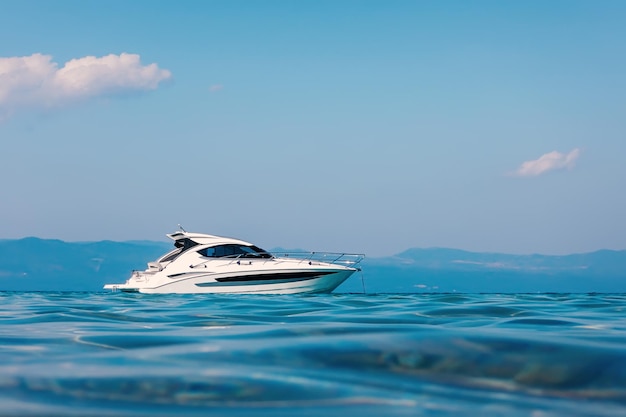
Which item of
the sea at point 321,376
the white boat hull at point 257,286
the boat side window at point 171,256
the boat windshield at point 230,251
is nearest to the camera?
the sea at point 321,376

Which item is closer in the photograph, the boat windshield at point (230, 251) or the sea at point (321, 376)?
the sea at point (321, 376)

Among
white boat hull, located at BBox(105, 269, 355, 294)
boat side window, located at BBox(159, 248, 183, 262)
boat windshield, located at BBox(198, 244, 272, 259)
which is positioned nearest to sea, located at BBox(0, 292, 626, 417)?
white boat hull, located at BBox(105, 269, 355, 294)

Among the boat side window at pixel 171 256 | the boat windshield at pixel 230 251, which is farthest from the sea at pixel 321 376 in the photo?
the boat side window at pixel 171 256

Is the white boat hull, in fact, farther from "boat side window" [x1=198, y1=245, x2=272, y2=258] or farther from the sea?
the sea

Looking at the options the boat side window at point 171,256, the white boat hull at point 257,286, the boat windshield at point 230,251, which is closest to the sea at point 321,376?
the white boat hull at point 257,286

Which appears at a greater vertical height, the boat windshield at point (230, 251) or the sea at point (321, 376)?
the boat windshield at point (230, 251)

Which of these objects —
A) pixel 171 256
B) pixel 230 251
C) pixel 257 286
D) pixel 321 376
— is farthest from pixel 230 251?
pixel 321 376

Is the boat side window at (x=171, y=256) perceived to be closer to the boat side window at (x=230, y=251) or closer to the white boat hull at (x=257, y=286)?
the white boat hull at (x=257, y=286)

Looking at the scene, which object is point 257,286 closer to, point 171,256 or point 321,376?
point 171,256

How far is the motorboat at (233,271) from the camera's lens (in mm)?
23922

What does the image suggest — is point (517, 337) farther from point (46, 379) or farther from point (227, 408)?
point (46, 379)

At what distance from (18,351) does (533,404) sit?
2943 millimetres

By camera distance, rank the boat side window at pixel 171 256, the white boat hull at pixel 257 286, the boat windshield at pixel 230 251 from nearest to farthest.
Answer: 1. the white boat hull at pixel 257 286
2. the boat windshield at pixel 230 251
3. the boat side window at pixel 171 256

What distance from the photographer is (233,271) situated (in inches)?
953
